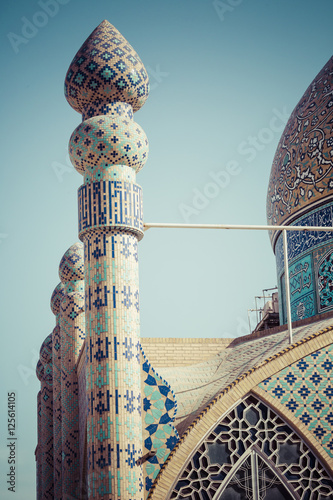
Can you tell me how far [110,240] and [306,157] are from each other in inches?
192

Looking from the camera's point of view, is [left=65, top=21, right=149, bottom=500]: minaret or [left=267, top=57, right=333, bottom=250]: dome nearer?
[left=65, top=21, right=149, bottom=500]: minaret

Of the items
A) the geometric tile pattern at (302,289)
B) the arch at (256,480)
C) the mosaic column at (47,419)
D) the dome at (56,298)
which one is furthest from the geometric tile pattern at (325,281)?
the mosaic column at (47,419)

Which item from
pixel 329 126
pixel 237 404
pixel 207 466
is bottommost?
pixel 207 466

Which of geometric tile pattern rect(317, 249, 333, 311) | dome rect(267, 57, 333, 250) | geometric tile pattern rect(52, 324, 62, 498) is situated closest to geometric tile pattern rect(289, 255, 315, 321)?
geometric tile pattern rect(317, 249, 333, 311)

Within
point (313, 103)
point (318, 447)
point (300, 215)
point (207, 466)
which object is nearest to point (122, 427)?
point (207, 466)

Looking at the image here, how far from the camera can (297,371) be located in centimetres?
664

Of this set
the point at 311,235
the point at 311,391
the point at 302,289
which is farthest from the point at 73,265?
the point at 311,391

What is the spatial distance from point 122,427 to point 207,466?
87cm

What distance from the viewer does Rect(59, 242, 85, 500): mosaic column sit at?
9953 mm

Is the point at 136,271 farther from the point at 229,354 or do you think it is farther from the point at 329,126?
the point at 329,126

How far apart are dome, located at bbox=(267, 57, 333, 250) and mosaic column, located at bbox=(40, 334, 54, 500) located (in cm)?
535

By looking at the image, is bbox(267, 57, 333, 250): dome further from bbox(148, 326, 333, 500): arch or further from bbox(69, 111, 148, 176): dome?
bbox(69, 111, 148, 176): dome

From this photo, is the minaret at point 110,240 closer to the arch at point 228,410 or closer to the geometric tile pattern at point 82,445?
the arch at point 228,410

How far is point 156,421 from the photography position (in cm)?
638
